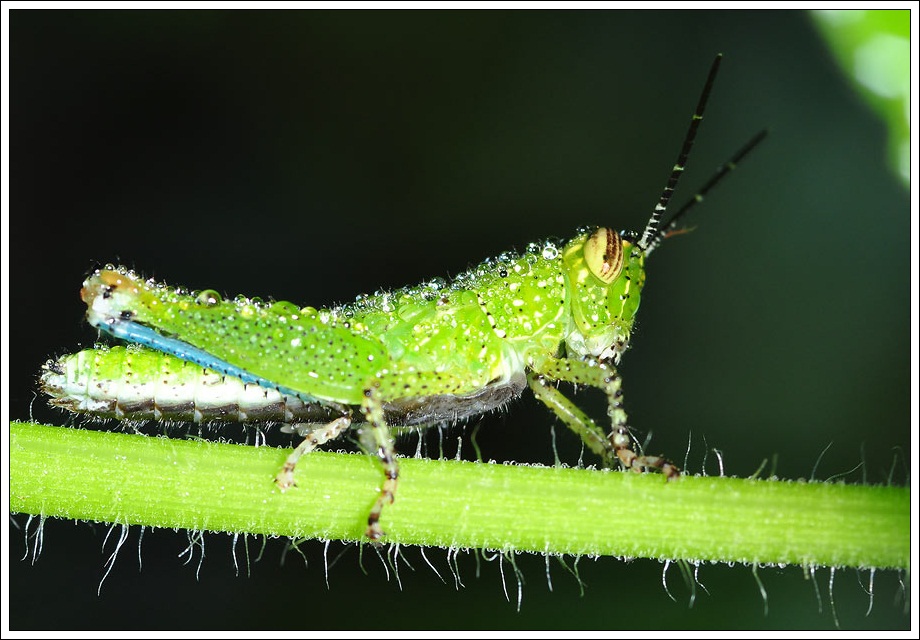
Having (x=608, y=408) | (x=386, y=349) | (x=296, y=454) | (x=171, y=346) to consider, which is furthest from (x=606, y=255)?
(x=171, y=346)

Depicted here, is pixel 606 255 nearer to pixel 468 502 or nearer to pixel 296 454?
pixel 468 502

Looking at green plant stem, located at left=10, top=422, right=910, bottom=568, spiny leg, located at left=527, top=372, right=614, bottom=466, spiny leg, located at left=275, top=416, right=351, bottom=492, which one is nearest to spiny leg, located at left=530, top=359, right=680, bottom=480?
spiny leg, located at left=527, top=372, right=614, bottom=466

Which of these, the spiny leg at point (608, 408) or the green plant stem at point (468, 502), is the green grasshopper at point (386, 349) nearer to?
the spiny leg at point (608, 408)

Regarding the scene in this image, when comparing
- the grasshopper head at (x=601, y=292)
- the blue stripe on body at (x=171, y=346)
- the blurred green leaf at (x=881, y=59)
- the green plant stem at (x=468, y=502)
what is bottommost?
the green plant stem at (x=468, y=502)

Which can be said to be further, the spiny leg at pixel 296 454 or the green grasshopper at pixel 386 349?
the green grasshopper at pixel 386 349

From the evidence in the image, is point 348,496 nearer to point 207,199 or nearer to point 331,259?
point 331,259

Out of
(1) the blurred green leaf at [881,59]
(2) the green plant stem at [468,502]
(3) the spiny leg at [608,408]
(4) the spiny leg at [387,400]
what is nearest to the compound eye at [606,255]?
(3) the spiny leg at [608,408]

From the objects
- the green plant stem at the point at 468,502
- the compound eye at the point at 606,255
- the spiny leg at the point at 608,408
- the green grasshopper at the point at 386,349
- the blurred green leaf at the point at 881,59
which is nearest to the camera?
the blurred green leaf at the point at 881,59

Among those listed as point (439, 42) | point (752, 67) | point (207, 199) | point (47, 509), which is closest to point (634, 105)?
point (752, 67)
